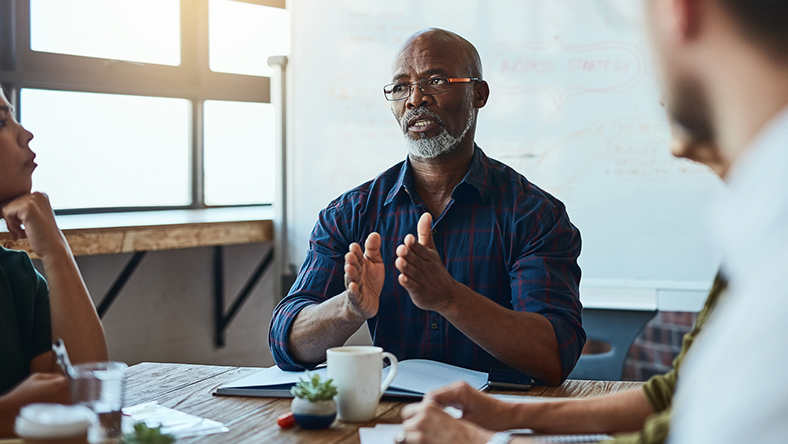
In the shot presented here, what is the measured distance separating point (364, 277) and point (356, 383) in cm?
30

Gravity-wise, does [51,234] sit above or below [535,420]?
above

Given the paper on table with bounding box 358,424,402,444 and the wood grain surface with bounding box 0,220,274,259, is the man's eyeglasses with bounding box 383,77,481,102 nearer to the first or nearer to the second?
the paper on table with bounding box 358,424,402,444

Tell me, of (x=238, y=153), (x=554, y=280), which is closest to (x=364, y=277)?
(x=554, y=280)

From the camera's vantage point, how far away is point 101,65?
2.82 metres

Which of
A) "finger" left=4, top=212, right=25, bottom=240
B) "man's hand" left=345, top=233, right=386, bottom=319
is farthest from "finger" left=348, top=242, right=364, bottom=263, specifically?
"finger" left=4, top=212, right=25, bottom=240

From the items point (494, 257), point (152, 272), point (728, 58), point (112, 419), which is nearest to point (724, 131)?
point (728, 58)

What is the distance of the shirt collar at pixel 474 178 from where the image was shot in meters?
1.55

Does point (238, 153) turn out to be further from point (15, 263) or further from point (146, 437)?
point (146, 437)

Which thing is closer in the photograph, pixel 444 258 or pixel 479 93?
pixel 444 258

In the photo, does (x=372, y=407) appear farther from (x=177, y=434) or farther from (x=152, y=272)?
(x=152, y=272)

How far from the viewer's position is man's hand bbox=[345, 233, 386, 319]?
3.86ft

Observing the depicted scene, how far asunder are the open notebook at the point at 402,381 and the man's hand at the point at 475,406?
16 cm

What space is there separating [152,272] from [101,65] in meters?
0.87

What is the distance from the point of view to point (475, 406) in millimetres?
903
